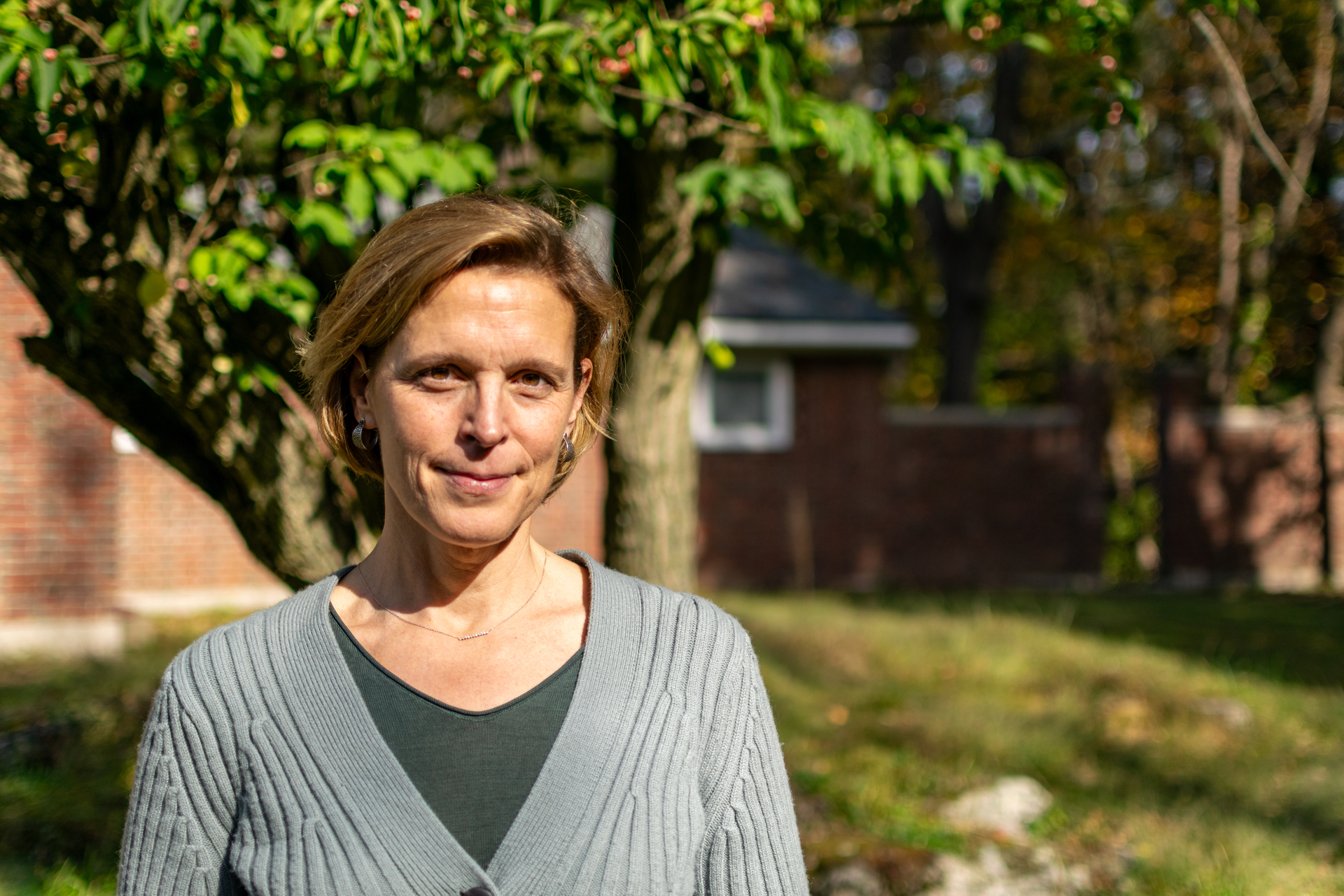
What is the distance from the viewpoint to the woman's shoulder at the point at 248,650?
164 cm

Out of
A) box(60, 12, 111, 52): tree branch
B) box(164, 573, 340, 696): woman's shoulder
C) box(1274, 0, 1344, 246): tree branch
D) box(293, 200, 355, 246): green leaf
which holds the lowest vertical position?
box(164, 573, 340, 696): woman's shoulder

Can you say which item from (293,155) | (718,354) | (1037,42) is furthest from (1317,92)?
(293,155)

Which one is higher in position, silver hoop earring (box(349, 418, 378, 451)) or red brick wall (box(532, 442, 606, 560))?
silver hoop earring (box(349, 418, 378, 451))

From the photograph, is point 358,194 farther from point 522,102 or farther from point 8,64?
point 8,64

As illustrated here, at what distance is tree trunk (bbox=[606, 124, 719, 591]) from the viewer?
3.98m

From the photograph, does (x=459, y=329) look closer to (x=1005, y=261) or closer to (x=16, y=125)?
(x=16, y=125)

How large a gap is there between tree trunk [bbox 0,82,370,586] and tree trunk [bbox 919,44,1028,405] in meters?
14.9

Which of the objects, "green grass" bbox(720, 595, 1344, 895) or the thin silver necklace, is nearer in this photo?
the thin silver necklace

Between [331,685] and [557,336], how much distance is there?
0.60m

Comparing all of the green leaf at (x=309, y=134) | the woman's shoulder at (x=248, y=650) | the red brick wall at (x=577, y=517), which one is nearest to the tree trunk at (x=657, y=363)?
the green leaf at (x=309, y=134)

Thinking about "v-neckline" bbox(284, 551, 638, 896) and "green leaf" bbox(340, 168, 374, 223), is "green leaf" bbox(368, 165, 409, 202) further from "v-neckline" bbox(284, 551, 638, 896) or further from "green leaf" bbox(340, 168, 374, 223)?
"v-neckline" bbox(284, 551, 638, 896)

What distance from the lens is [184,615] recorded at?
34.1ft

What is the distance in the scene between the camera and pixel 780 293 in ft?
46.3

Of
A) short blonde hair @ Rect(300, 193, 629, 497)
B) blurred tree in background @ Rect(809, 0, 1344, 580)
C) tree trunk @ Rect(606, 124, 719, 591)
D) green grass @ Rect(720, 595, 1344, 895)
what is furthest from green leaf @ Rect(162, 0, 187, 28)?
blurred tree in background @ Rect(809, 0, 1344, 580)
